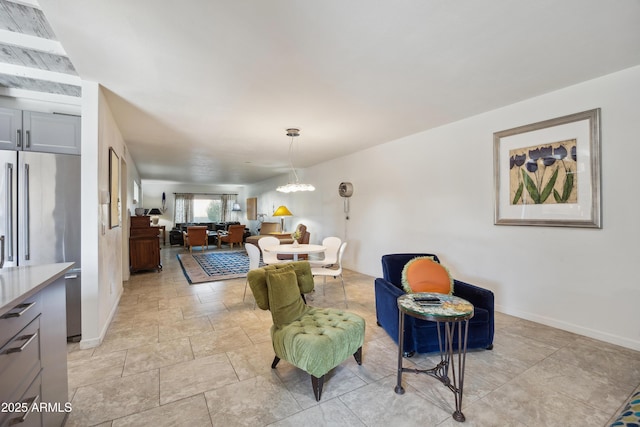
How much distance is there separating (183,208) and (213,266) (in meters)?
6.70

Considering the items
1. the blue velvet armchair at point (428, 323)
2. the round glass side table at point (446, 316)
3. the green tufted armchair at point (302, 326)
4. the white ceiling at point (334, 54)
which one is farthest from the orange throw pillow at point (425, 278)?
the white ceiling at point (334, 54)

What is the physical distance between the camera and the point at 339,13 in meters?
1.72

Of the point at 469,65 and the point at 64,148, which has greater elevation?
the point at 469,65

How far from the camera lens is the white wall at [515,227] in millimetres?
2494

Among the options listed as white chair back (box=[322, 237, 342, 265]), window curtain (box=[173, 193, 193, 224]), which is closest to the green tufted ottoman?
white chair back (box=[322, 237, 342, 265])

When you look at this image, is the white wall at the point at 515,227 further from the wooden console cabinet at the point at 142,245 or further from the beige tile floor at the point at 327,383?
the wooden console cabinet at the point at 142,245

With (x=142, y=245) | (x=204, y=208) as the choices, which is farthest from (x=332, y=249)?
(x=204, y=208)

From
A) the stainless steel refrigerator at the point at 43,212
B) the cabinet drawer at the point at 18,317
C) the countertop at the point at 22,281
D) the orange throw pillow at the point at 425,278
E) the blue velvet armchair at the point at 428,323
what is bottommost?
the blue velvet armchair at the point at 428,323

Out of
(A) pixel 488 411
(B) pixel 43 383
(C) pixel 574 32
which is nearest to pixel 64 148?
(B) pixel 43 383

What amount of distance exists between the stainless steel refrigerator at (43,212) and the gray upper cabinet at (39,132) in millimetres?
123

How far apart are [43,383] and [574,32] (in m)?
3.82

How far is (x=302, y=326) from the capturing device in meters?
2.11

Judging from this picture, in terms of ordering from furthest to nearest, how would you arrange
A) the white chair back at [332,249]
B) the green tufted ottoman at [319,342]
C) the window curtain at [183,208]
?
1. the window curtain at [183,208]
2. the white chair back at [332,249]
3. the green tufted ottoman at [319,342]

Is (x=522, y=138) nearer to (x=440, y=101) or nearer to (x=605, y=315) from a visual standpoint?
(x=440, y=101)
